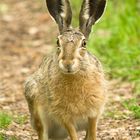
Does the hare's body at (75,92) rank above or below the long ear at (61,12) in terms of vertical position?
below

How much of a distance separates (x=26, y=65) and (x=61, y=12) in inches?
179

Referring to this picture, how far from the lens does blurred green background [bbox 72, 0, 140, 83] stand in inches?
416

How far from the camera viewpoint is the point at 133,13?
11781 millimetres

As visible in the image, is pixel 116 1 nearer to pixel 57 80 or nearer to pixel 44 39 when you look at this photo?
pixel 44 39

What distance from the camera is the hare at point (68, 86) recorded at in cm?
695

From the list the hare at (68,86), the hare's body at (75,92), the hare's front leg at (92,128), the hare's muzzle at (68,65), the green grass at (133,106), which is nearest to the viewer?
the hare's muzzle at (68,65)

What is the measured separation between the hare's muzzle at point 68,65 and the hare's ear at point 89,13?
0.77m

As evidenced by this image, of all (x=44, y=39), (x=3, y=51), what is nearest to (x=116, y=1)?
(x=44, y=39)

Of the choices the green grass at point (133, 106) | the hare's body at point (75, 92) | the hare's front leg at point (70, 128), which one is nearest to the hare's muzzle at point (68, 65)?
the hare's body at point (75, 92)

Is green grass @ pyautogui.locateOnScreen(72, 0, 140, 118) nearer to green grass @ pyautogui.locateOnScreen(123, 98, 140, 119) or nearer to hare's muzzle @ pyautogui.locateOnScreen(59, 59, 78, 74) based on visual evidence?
green grass @ pyautogui.locateOnScreen(123, 98, 140, 119)

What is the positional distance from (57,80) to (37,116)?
604 millimetres

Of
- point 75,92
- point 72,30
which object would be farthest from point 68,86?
point 72,30

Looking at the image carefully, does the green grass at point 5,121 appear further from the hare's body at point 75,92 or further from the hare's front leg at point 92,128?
the hare's front leg at point 92,128

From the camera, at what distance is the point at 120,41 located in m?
11.4
